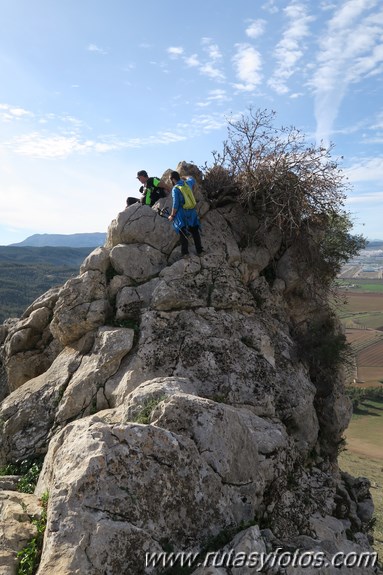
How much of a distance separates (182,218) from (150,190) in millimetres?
3133

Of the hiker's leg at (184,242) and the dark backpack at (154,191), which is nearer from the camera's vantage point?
the hiker's leg at (184,242)

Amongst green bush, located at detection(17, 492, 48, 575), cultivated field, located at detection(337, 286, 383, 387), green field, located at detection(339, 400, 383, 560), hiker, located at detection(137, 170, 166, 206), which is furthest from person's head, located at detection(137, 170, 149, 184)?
cultivated field, located at detection(337, 286, 383, 387)

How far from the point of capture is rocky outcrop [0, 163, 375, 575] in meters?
6.51

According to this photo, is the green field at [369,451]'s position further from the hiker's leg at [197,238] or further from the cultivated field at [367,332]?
the hiker's leg at [197,238]

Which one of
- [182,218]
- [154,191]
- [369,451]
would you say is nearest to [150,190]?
[154,191]

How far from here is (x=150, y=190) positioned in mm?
16578

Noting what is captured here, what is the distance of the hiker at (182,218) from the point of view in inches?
550

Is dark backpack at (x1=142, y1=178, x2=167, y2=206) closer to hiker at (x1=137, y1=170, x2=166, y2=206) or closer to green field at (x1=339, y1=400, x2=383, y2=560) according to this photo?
hiker at (x1=137, y1=170, x2=166, y2=206)

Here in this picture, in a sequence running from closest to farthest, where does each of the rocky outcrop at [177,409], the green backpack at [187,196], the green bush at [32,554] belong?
the green bush at [32,554]
the rocky outcrop at [177,409]
the green backpack at [187,196]

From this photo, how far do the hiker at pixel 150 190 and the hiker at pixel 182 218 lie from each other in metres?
2.31

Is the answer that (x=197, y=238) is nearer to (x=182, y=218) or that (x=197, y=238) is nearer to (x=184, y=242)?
(x=184, y=242)

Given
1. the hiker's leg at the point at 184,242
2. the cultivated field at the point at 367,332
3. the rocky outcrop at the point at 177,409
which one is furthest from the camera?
the cultivated field at the point at 367,332

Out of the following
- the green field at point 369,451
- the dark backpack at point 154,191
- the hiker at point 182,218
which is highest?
the dark backpack at point 154,191

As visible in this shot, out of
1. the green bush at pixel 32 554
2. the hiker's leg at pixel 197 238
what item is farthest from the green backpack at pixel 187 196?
the green bush at pixel 32 554
